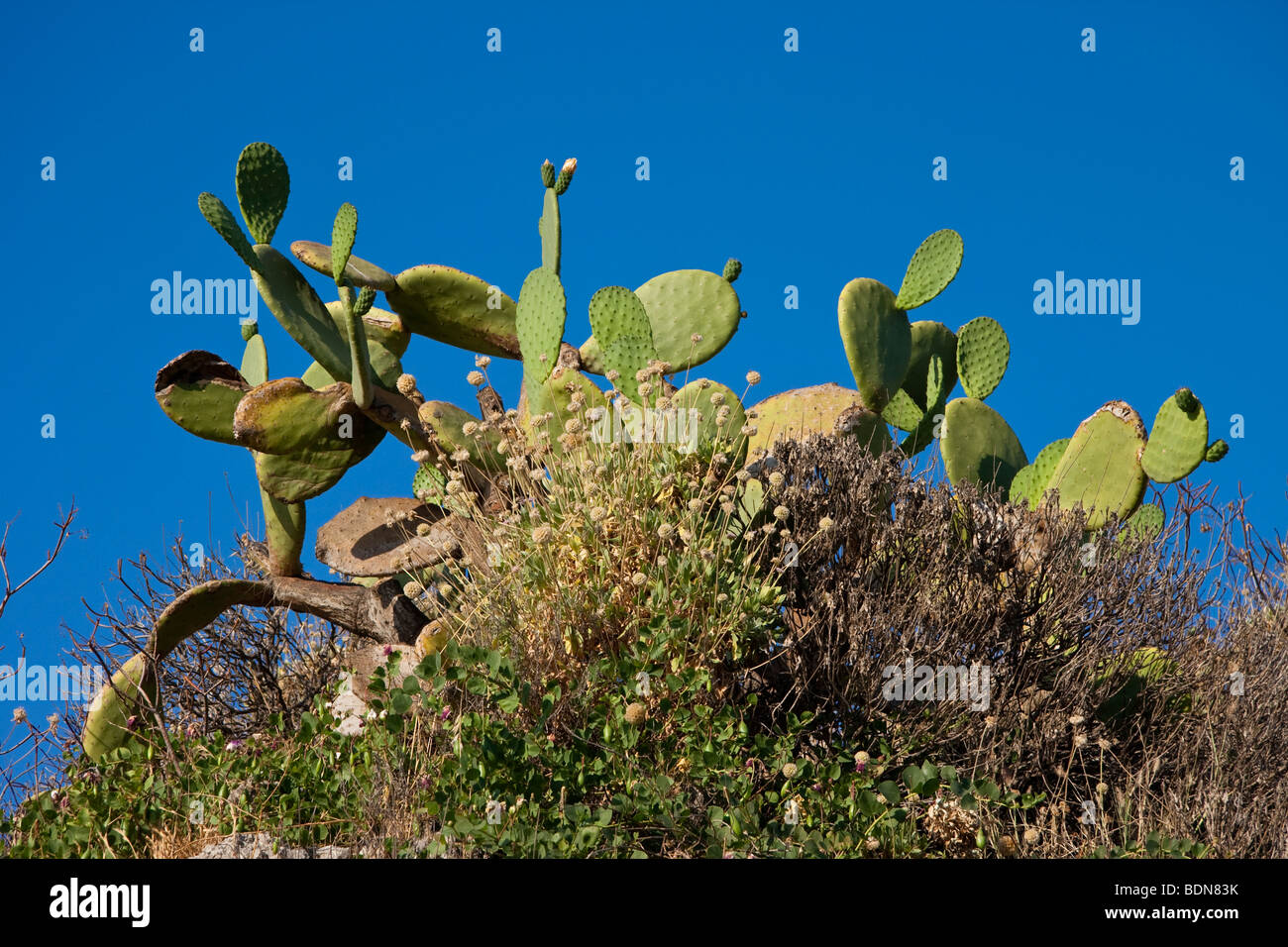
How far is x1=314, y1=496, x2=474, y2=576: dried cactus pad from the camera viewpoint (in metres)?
5.66

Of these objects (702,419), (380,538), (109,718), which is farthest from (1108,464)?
(109,718)

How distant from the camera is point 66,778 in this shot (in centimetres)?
562

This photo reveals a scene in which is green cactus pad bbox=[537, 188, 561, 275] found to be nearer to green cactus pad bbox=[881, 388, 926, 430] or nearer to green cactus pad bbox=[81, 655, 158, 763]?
green cactus pad bbox=[881, 388, 926, 430]

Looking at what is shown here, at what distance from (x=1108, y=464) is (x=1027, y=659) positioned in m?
2.20

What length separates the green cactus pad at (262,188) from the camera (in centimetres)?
564

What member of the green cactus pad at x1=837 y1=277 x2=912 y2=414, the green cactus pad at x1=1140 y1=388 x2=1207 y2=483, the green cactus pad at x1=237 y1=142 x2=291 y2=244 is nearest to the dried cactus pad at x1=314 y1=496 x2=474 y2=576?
the green cactus pad at x1=237 y1=142 x2=291 y2=244

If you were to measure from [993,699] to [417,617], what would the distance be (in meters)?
2.78

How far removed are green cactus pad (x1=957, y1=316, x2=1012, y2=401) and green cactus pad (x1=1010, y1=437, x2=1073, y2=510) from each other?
0.47 m

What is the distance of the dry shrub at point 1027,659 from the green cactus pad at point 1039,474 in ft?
4.64

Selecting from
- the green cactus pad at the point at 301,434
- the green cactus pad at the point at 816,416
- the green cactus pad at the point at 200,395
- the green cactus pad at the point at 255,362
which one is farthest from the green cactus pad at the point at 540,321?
the green cactus pad at the point at 255,362

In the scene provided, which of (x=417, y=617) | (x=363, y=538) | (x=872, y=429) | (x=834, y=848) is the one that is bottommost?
(x=834, y=848)

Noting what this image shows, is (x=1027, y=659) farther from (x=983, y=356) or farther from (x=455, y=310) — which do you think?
(x=455, y=310)

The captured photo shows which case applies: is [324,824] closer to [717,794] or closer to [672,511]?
[717,794]

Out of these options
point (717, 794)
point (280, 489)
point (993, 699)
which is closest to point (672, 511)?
point (717, 794)
